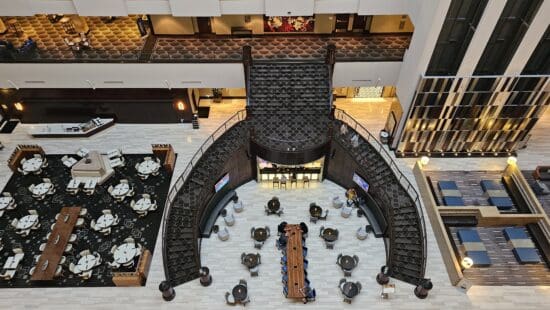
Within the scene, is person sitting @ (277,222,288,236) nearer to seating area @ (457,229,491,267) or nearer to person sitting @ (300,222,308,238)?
person sitting @ (300,222,308,238)

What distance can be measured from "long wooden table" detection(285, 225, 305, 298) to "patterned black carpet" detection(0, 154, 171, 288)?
6.43 m

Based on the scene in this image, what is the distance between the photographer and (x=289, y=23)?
2325 centimetres

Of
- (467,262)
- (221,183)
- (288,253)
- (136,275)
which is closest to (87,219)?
(136,275)

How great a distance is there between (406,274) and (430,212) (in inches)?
147

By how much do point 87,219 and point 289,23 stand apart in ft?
50.0

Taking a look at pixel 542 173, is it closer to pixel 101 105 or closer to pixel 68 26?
pixel 101 105

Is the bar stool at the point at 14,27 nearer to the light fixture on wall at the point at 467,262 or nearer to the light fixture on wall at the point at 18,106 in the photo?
the light fixture on wall at the point at 18,106

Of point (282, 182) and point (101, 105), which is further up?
point (101, 105)

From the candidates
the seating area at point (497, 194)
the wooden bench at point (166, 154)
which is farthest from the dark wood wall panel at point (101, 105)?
the seating area at point (497, 194)

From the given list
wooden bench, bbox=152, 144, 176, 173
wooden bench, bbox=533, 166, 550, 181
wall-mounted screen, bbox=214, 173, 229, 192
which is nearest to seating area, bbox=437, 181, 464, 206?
wooden bench, bbox=533, 166, 550, 181

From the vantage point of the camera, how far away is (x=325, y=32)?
2364 centimetres

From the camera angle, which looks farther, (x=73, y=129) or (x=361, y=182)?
(x=73, y=129)

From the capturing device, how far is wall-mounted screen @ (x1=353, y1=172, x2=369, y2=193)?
20.1m

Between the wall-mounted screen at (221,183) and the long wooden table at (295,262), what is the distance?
13.0ft
